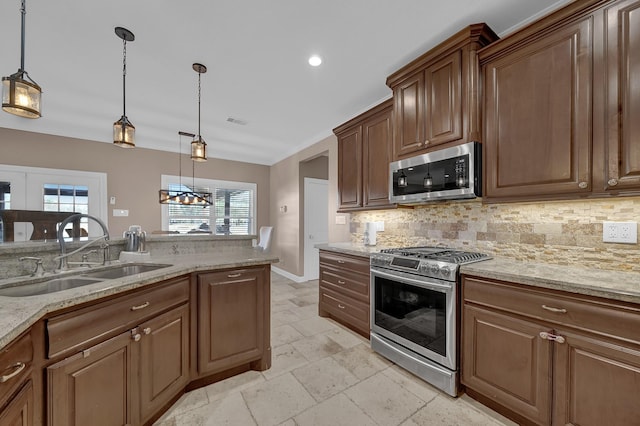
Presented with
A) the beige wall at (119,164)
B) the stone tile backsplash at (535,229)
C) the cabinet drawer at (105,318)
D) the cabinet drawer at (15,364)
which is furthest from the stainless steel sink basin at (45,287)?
the beige wall at (119,164)

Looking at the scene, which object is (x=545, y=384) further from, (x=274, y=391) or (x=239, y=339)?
(x=239, y=339)

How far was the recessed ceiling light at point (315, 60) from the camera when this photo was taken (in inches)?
91.4

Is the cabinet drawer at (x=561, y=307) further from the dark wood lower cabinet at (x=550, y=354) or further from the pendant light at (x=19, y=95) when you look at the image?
the pendant light at (x=19, y=95)

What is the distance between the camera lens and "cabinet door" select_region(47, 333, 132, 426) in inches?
41.7

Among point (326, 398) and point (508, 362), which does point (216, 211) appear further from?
point (508, 362)

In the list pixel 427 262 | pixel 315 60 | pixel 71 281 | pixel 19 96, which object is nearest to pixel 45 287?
pixel 71 281

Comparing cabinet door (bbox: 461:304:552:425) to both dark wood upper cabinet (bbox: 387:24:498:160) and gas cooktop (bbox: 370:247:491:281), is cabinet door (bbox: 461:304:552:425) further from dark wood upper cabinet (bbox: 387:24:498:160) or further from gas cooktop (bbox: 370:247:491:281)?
dark wood upper cabinet (bbox: 387:24:498:160)

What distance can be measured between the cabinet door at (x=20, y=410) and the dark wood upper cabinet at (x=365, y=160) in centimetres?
260

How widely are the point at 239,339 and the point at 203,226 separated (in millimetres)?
4071

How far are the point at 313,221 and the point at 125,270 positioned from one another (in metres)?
3.53

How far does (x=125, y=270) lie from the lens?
1.84 meters

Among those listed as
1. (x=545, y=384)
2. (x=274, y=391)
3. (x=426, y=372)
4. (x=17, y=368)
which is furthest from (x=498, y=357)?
(x=17, y=368)

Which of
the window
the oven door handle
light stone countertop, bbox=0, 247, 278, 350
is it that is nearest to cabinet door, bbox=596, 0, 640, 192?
the oven door handle

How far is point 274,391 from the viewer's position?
185 cm
